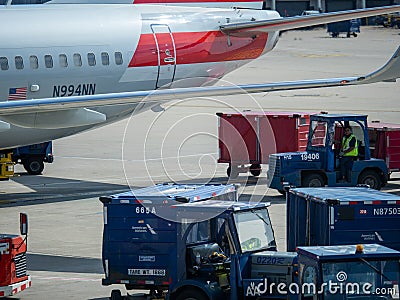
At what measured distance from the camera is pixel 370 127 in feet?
95.1

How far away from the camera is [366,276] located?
41.2ft

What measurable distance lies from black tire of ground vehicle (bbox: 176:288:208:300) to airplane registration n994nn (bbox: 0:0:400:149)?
327 inches

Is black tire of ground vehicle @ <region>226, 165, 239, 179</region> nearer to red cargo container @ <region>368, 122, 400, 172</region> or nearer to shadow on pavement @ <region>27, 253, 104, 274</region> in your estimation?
red cargo container @ <region>368, 122, 400, 172</region>

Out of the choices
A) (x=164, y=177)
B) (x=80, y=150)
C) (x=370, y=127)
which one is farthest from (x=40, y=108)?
(x=80, y=150)

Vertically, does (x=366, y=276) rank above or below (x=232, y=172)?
above

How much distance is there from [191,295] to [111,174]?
54.7 feet

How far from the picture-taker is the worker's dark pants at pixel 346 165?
86.9 feet

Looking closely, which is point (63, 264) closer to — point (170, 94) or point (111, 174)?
point (170, 94)

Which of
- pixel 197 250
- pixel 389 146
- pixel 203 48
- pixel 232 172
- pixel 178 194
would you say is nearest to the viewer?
pixel 197 250

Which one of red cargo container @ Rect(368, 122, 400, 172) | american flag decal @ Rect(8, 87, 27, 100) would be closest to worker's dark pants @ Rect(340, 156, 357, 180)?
red cargo container @ Rect(368, 122, 400, 172)

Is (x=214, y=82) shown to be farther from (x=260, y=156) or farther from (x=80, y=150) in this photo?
(x=80, y=150)

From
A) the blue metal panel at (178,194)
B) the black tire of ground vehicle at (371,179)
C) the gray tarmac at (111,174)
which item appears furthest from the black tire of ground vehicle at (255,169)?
the blue metal panel at (178,194)

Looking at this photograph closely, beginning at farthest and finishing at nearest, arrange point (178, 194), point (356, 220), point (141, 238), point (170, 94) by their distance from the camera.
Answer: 1. point (170, 94)
2. point (178, 194)
3. point (141, 238)
4. point (356, 220)

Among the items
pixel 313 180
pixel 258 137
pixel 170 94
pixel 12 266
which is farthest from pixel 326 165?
pixel 12 266
